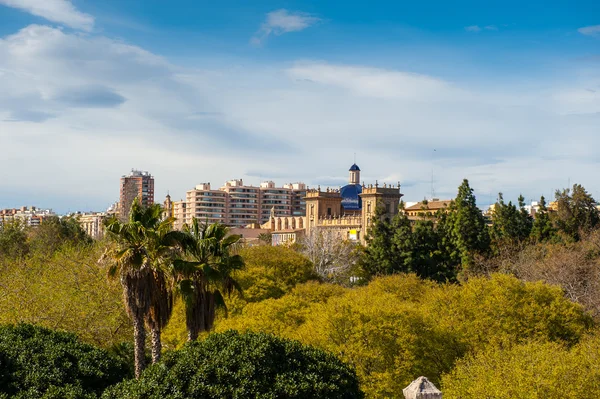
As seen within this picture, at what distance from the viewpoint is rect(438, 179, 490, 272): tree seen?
181 ft

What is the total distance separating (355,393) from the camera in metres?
19.0

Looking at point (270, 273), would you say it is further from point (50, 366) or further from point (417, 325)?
point (50, 366)

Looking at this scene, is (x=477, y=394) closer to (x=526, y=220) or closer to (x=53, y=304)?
(x=53, y=304)

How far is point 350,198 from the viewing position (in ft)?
361

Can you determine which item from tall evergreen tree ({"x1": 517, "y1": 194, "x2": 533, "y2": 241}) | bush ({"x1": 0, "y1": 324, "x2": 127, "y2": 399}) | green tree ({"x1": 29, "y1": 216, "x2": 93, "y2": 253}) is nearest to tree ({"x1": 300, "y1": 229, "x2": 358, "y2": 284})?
tall evergreen tree ({"x1": 517, "y1": 194, "x2": 533, "y2": 241})

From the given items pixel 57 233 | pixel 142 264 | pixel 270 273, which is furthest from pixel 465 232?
pixel 57 233

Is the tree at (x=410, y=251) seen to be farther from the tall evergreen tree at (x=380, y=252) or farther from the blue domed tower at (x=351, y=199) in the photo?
the blue domed tower at (x=351, y=199)

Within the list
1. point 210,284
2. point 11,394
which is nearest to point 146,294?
point 210,284

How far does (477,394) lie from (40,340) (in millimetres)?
13266

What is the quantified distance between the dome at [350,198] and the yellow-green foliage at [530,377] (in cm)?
8492

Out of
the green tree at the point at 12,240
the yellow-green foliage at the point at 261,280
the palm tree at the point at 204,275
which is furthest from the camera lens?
the green tree at the point at 12,240

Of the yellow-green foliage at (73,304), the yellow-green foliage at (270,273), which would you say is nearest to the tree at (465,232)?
the yellow-green foliage at (270,273)

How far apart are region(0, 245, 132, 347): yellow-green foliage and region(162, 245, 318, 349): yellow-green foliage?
222 cm

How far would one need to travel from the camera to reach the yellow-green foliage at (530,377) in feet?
65.8
